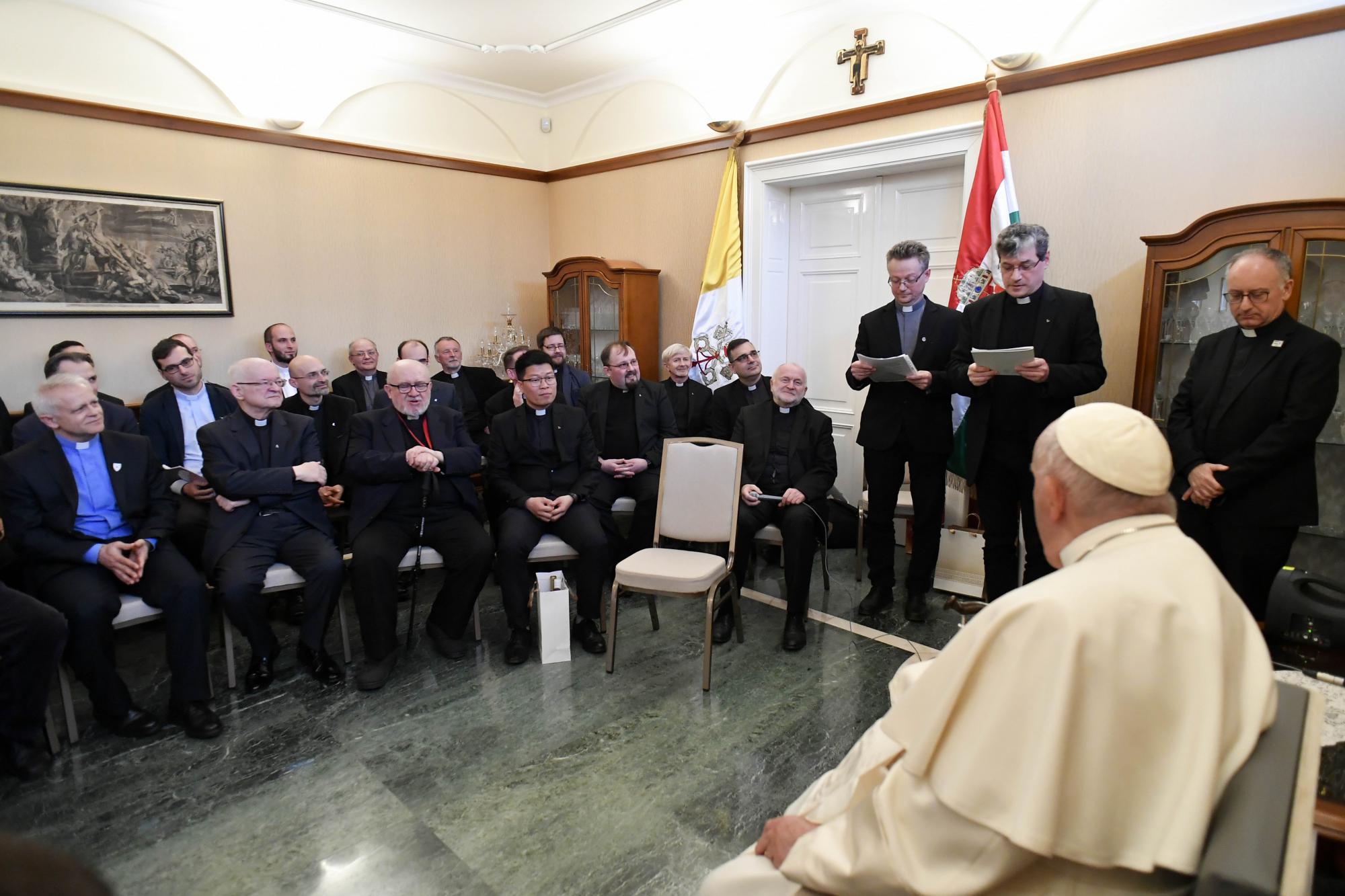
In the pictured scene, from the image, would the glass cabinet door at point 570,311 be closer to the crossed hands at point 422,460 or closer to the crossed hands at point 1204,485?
the crossed hands at point 422,460

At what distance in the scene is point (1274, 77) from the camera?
3.24m

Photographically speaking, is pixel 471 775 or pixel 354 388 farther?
pixel 354 388

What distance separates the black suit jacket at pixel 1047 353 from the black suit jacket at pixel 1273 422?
16.9 inches

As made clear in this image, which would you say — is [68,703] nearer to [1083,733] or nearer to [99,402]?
[99,402]

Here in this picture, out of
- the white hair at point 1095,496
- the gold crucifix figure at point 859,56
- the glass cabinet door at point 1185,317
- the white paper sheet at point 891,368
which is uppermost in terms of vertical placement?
the gold crucifix figure at point 859,56

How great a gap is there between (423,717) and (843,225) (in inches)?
155

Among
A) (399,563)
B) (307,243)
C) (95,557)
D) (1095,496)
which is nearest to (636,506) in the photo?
(399,563)

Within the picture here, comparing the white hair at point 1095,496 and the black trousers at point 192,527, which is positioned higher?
the white hair at point 1095,496

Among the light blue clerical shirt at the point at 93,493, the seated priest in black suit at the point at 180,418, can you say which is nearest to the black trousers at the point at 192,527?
the seated priest in black suit at the point at 180,418

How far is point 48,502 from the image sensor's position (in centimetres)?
282

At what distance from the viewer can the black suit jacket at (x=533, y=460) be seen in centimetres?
379

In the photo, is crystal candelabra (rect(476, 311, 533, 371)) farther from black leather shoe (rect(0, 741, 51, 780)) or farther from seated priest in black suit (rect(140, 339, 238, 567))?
black leather shoe (rect(0, 741, 51, 780))

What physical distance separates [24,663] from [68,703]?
9.2 inches

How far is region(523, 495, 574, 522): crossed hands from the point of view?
3.55 metres
